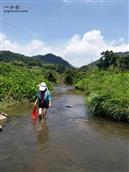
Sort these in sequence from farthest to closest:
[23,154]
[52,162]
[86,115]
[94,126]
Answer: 1. [86,115]
2. [94,126]
3. [23,154]
4. [52,162]

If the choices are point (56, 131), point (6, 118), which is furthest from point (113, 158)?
point (6, 118)

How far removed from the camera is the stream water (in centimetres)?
699

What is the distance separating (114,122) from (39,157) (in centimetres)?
530

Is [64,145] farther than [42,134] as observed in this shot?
No

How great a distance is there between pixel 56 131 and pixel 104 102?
10.9ft

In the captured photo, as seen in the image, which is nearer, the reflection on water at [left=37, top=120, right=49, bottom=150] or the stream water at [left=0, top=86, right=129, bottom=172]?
the stream water at [left=0, top=86, right=129, bottom=172]

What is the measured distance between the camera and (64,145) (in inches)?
344

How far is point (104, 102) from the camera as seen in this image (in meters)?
13.0

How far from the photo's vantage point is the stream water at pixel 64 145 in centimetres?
699

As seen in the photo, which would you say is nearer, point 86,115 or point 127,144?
point 127,144

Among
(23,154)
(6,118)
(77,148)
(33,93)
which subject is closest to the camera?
(23,154)

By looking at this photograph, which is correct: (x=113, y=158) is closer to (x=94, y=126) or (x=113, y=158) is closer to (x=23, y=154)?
(x=23, y=154)

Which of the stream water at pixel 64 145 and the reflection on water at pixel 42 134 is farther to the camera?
the reflection on water at pixel 42 134

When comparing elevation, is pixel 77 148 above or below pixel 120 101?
below
